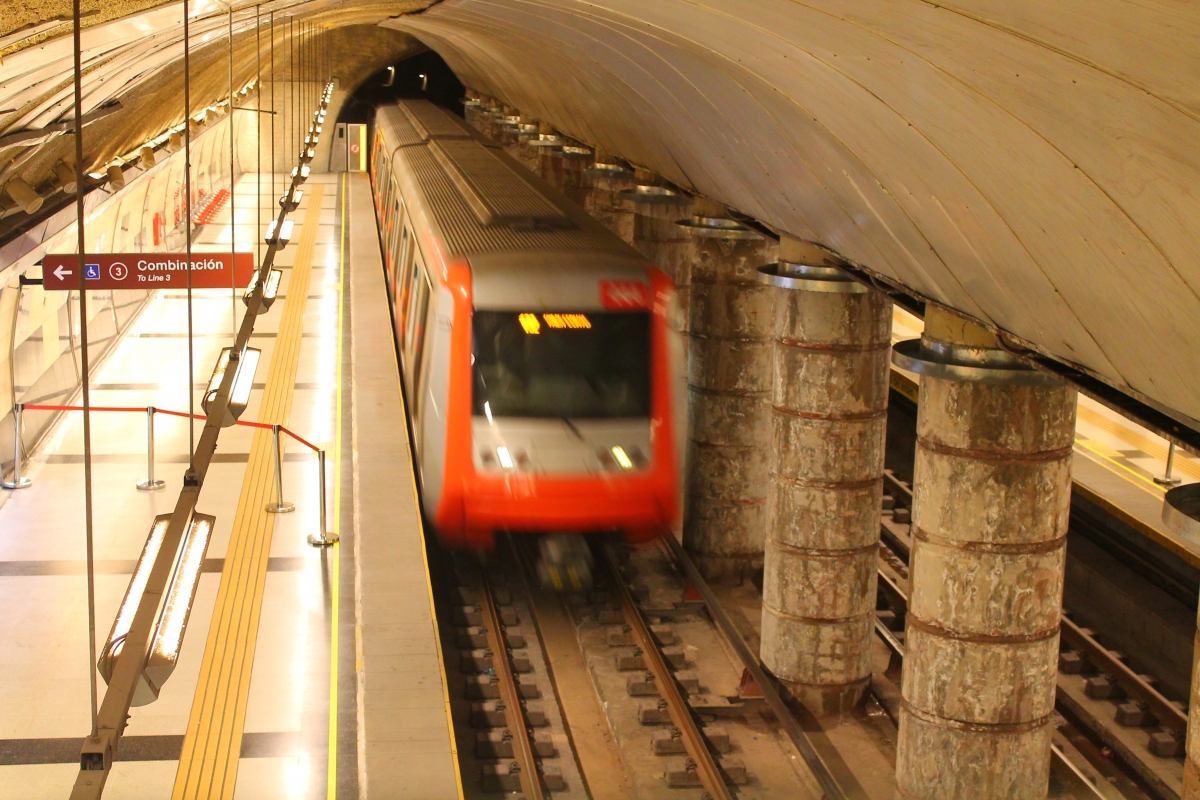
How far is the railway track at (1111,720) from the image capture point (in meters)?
8.00

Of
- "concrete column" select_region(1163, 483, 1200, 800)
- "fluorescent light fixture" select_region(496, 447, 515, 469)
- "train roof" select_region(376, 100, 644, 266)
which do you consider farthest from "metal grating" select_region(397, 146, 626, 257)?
"concrete column" select_region(1163, 483, 1200, 800)

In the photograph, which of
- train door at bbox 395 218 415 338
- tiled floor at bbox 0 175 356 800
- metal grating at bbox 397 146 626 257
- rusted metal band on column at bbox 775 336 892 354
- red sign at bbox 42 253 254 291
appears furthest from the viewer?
train door at bbox 395 218 415 338

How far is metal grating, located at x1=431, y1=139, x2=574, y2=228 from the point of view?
32.1ft

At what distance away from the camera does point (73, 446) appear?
1184 centimetres

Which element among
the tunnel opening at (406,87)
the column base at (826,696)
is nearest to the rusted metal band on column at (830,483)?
the column base at (826,696)

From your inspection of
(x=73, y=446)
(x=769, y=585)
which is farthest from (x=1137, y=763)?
(x=73, y=446)

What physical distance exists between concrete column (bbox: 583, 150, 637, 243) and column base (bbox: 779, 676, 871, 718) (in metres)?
6.01

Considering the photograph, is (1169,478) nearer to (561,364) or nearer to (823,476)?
(823,476)

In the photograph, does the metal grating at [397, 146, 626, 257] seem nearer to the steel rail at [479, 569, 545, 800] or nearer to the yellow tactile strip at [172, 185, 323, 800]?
the yellow tactile strip at [172, 185, 323, 800]

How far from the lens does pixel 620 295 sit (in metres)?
8.52

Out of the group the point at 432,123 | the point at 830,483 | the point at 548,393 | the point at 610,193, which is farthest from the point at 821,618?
the point at 432,123

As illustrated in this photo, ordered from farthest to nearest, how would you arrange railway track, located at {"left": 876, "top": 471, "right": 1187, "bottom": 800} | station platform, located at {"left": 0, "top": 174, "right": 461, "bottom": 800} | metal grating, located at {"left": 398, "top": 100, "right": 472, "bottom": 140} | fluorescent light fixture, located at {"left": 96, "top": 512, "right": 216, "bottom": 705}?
metal grating, located at {"left": 398, "top": 100, "right": 472, "bottom": 140} < railway track, located at {"left": 876, "top": 471, "right": 1187, "bottom": 800} < station platform, located at {"left": 0, "top": 174, "right": 461, "bottom": 800} < fluorescent light fixture, located at {"left": 96, "top": 512, "right": 216, "bottom": 705}

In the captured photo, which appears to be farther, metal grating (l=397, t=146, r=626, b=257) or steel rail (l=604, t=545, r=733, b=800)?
metal grating (l=397, t=146, r=626, b=257)

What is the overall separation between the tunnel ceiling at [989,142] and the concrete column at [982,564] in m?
0.61
